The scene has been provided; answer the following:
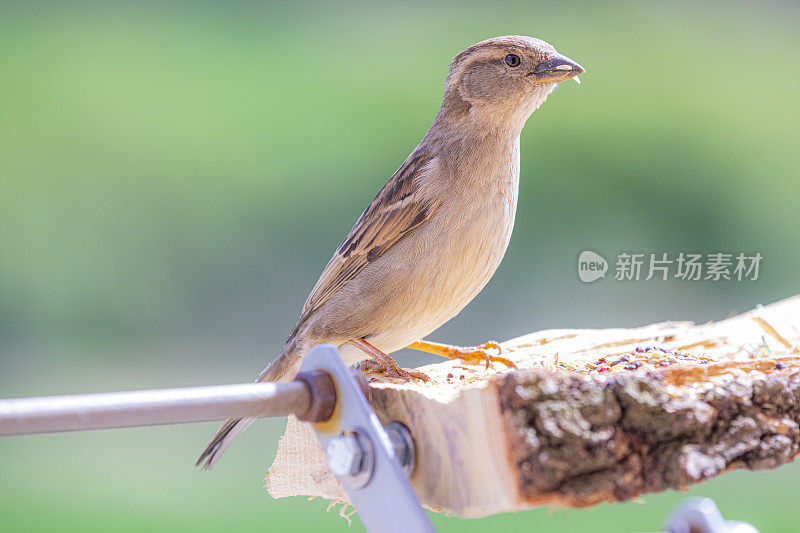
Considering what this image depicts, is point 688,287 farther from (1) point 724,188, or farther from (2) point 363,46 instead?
(2) point 363,46

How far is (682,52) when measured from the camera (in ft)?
25.9

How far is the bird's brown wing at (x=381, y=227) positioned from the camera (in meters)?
2.23

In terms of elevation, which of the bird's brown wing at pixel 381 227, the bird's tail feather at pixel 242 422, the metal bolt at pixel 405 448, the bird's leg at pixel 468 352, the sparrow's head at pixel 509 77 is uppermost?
the sparrow's head at pixel 509 77

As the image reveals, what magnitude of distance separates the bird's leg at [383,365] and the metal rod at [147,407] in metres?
0.67

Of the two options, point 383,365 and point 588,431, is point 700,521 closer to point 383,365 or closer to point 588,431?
point 588,431

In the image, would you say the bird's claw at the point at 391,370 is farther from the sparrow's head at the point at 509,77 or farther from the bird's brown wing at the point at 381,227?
the sparrow's head at the point at 509,77

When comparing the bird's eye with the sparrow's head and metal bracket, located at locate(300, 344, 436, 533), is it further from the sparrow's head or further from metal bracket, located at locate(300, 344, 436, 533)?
metal bracket, located at locate(300, 344, 436, 533)

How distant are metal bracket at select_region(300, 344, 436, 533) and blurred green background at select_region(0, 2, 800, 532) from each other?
13.9 ft

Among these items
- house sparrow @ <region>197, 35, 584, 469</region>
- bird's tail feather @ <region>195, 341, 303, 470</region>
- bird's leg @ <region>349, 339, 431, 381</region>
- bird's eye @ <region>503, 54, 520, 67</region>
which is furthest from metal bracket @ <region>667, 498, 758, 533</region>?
bird's eye @ <region>503, 54, 520, 67</region>

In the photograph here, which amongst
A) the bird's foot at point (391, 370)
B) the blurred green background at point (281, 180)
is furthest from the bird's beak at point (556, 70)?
the blurred green background at point (281, 180)

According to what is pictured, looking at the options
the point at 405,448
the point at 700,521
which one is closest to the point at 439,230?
the point at 405,448

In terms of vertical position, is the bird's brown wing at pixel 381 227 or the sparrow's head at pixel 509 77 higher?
the sparrow's head at pixel 509 77

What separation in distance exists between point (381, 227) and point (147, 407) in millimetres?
1197

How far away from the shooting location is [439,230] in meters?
2.18
